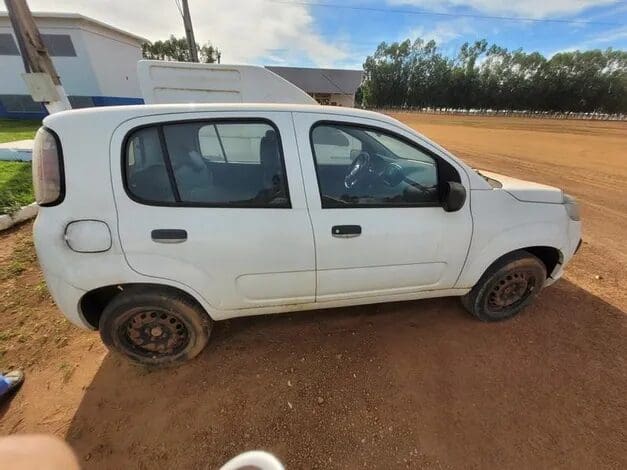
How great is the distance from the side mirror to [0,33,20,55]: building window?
2606 centimetres

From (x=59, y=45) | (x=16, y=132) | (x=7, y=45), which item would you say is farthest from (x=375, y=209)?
(x=7, y=45)

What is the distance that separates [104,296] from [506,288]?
326cm

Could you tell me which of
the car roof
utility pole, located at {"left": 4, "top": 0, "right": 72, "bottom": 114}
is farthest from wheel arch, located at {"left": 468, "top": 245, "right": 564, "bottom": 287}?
utility pole, located at {"left": 4, "top": 0, "right": 72, "bottom": 114}

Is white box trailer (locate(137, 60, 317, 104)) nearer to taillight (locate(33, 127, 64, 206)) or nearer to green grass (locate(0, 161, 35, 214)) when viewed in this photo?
taillight (locate(33, 127, 64, 206))

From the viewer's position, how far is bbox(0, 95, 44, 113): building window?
18.6 m

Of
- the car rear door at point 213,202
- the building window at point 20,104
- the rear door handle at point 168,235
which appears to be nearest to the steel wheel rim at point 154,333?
the car rear door at point 213,202

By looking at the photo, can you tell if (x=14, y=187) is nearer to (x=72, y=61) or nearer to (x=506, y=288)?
(x=506, y=288)

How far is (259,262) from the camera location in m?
2.06

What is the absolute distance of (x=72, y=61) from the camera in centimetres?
1798

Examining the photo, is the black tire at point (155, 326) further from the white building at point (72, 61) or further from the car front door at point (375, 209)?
the white building at point (72, 61)

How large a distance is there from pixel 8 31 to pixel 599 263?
27.8 metres

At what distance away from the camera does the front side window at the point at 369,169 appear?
210cm

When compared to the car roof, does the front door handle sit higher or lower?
lower

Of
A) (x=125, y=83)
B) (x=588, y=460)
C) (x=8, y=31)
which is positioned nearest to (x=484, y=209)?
(x=588, y=460)
